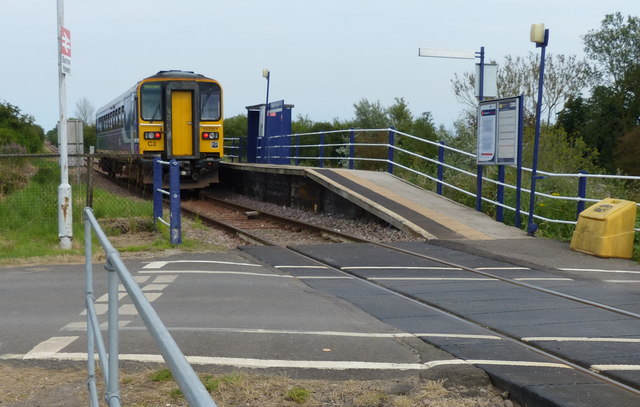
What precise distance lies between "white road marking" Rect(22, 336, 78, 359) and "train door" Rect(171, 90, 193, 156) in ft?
54.8

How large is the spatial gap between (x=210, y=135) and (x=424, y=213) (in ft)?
35.5

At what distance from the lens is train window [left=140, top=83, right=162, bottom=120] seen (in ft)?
71.6

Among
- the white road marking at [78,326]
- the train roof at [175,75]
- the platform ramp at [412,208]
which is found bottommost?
the white road marking at [78,326]

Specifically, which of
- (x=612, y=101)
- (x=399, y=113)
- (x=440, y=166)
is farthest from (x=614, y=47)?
(x=440, y=166)

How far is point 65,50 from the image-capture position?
1141cm

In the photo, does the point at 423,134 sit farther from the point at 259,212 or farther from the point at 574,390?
the point at 574,390

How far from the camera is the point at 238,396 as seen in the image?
15.0 ft

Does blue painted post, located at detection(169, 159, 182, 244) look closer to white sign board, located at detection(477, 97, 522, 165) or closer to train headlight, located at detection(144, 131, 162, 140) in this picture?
white sign board, located at detection(477, 97, 522, 165)

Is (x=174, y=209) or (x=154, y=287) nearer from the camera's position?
(x=154, y=287)

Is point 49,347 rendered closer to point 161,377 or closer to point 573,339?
point 161,377

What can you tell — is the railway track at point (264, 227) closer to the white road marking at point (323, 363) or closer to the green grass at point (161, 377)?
the white road marking at point (323, 363)

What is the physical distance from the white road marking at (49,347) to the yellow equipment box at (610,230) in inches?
280

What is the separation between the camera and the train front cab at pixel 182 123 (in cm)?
2189

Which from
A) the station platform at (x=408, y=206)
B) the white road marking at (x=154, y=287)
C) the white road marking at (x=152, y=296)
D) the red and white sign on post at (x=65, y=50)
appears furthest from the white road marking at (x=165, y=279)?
the station platform at (x=408, y=206)
